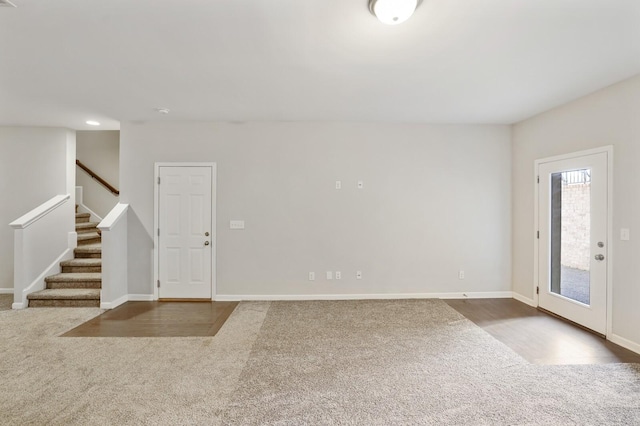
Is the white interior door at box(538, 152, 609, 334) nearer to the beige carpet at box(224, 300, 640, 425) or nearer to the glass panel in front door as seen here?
the glass panel in front door

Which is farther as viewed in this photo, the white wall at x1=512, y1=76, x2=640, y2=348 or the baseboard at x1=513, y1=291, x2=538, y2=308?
the baseboard at x1=513, y1=291, x2=538, y2=308

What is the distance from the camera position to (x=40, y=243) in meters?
4.56

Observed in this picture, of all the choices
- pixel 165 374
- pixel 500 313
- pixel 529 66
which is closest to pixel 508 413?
pixel 500 313

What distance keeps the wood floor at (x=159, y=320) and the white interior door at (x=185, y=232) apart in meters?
0.29

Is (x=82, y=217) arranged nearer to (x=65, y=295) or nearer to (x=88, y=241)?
(x=88, y=241)

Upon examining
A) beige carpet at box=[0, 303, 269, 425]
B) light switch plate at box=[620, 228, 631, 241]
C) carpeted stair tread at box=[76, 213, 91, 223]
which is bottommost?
beige carpet at box=[0, 303, 269, 425]

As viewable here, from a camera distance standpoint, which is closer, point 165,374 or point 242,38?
point 242,38

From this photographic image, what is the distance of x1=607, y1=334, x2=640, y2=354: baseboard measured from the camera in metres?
2.97

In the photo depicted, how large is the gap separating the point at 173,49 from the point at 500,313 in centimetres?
480

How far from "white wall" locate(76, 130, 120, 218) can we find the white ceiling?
8.90ft

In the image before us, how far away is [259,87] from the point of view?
3320 millimetres

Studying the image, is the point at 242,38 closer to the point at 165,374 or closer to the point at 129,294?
the point at 165,374

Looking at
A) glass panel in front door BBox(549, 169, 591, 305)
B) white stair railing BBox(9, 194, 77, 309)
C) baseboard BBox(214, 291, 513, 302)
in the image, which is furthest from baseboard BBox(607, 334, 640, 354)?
white stair railing BBox(9, 194, 77, 309)

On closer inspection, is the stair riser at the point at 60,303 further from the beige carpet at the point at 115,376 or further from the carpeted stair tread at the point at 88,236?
the carpeted stair tread at the point at 88,236
